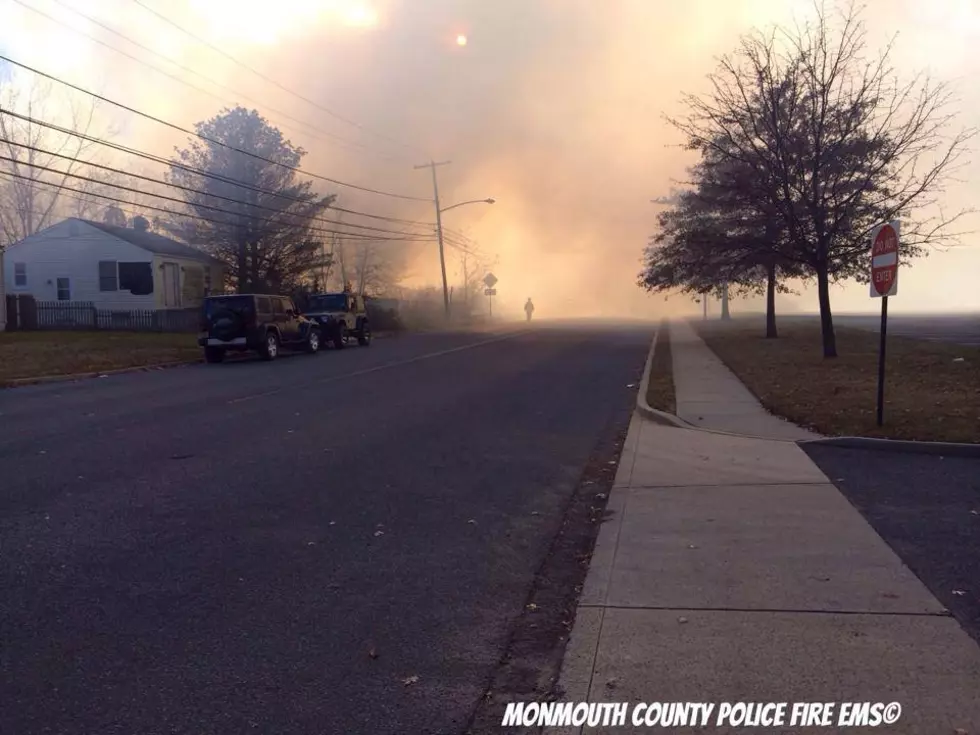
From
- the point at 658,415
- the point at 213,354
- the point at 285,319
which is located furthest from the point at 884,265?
the point at 285,319

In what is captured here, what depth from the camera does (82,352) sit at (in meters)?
22.5

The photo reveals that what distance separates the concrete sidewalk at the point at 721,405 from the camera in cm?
939

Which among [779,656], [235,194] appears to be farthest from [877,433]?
[235,194]

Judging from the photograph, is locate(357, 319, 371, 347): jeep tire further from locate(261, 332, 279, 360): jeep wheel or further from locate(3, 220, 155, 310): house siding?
locate(3, 220, 155, 310): house siding

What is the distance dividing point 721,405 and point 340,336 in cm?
1838

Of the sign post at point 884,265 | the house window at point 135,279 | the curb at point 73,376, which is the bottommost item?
the curb at point 73,376

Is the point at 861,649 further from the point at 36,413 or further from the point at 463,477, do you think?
the point at 36,413

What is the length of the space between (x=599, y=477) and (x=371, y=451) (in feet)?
7.91

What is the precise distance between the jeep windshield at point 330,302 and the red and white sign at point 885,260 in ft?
71.2

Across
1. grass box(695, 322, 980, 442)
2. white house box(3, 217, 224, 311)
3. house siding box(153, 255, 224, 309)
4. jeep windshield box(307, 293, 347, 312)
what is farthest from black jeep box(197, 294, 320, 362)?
white house box(3, 217, 224, 311)

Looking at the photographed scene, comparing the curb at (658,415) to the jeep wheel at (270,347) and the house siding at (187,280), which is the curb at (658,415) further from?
the house siding at (187,280)

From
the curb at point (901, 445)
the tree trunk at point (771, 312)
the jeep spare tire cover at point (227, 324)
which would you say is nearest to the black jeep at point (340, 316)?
the jeep spare tire cover at point (227, 324)

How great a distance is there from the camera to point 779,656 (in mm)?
3520

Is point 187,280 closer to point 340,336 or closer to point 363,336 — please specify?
point 363,336
